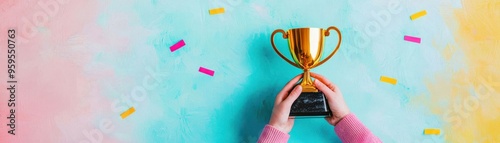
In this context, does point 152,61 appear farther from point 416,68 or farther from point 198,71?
point 416,68

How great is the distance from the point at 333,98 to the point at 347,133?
11 cm

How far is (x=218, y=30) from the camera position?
136 centimetres

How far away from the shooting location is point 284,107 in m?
1.23

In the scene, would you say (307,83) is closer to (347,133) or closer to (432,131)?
(347,133)

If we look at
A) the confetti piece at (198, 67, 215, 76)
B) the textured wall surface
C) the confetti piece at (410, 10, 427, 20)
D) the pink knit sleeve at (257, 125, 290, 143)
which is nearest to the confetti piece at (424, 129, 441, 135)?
the textured wall surface

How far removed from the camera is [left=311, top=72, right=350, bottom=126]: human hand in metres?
1.25

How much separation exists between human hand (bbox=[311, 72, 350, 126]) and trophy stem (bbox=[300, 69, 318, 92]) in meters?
0.01

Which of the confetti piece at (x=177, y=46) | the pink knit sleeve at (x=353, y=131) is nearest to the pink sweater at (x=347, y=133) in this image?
the pink knit sleeve at (x=353, y=131)

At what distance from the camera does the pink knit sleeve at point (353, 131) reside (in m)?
1.27

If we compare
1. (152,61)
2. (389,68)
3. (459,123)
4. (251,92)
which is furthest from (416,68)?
(152,61)

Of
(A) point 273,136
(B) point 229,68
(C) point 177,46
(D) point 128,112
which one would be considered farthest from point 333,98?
(D) point 128,112

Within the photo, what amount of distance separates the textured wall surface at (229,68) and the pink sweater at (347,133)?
3.6 inches

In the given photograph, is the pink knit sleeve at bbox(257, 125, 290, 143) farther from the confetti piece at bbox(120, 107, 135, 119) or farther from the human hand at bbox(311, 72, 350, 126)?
the confetti piece at bbox(120, 107, 135, 119)

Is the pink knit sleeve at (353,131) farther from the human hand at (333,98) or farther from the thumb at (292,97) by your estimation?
the thumb at (292,97)
